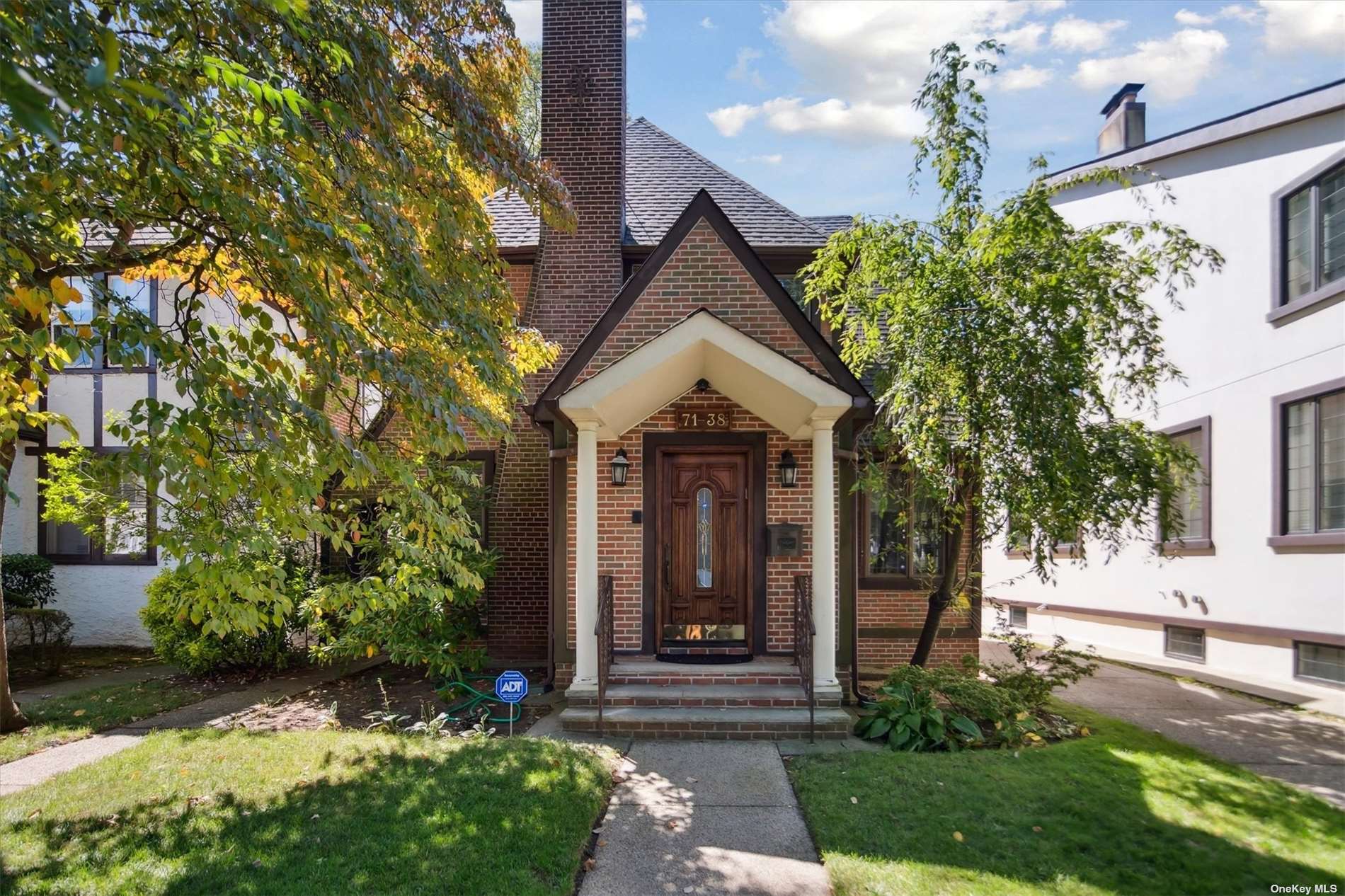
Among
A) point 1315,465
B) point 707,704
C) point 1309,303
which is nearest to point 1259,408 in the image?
point 1315,465

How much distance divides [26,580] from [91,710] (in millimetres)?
5341

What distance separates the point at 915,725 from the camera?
260 inches

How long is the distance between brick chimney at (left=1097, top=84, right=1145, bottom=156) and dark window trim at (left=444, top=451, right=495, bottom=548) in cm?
1288

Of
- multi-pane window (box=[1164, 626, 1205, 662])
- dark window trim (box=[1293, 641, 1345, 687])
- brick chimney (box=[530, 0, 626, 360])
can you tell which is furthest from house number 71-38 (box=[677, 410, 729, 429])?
multi-pane window (box=[1164, 626, 1205, 662])

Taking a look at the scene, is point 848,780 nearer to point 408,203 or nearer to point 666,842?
point 666,842

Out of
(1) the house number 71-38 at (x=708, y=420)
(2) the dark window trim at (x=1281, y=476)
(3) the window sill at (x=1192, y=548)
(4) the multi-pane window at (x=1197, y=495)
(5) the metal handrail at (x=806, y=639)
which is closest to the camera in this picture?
(5) the metal handrail at (x=806, y=639)

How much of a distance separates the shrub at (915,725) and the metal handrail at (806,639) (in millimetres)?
561

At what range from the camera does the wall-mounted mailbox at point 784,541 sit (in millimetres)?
8031

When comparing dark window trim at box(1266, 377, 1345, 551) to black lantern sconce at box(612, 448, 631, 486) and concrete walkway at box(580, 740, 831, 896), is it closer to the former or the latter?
concrete walkway at box(580, 740, 831, 896)

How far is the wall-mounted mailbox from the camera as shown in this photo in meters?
8.03

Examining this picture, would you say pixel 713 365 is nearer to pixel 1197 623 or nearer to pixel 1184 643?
pixel 1197 623

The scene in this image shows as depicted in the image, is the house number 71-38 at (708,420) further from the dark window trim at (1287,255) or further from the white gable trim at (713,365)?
the dark window trim at (1287,255)

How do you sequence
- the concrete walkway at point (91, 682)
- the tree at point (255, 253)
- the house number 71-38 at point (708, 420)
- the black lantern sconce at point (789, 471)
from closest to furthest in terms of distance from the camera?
the tree at point (255, 253)
the black lantern sconce at point (789, 471)
the house number 71-38 at point (708, 420)
the concrete walkway at point (91, 682)

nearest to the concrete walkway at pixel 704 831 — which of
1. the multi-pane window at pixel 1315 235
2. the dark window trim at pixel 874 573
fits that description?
Answer: the dark window trim at pixel 874 573
